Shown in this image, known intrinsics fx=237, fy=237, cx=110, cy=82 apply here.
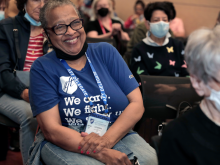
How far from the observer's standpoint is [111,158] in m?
1.28

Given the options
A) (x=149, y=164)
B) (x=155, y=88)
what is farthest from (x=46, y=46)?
(x=149, y=164)

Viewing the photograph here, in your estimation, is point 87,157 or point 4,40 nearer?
point 87,157

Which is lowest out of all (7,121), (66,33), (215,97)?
(7,121)

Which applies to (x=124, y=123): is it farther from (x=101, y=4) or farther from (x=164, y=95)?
(x=101, y=4)

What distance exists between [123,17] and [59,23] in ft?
17.9

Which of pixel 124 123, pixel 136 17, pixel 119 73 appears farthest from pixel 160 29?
pixel 136 17

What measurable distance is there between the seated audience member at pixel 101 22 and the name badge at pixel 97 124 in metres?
2.50

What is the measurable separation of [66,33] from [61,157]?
0.77 m

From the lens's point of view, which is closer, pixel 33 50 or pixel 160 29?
pixel 33 50

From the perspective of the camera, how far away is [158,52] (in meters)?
2.52

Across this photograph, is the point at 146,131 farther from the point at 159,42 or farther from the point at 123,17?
the point at 123,17

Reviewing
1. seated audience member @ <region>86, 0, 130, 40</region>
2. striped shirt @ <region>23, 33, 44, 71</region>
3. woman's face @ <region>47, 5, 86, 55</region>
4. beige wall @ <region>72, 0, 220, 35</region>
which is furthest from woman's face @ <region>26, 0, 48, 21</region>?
beige wall @ <region>72, 0, 220, 35</region>

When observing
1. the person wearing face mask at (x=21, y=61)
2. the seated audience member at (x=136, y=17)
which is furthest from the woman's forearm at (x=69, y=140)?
the seated audience member at (x=136, y=17)

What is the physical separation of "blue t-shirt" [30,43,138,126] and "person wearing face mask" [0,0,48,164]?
54cm
